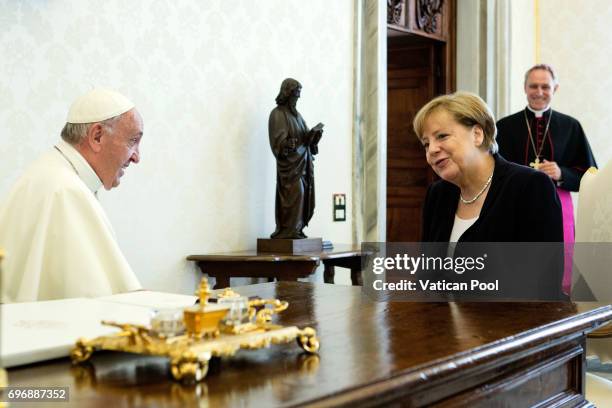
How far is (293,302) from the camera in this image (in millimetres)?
2014

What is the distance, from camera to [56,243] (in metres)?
2.78

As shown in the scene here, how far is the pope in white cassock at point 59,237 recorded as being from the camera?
8.66 ft

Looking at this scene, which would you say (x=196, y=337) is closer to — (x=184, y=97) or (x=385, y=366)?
(x=385, y=366)

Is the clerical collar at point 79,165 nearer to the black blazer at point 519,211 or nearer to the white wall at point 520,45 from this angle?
the black blazer at point 519,211

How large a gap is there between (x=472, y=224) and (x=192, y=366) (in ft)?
7.09

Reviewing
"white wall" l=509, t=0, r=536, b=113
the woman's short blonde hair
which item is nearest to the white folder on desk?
the woman's short blonde hair

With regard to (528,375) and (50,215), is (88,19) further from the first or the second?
(528,375)

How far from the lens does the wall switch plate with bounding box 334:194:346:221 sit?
6.02m

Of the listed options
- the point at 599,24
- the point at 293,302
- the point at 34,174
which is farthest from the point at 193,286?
the point at 599,24

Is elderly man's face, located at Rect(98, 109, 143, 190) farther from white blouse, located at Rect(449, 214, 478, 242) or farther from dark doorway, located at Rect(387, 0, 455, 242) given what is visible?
dark doorway, located at Rect(387, 0, 455, 242)

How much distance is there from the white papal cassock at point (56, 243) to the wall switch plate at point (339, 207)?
3.17 m

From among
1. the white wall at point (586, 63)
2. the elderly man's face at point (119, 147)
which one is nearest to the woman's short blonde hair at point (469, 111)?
the elderly man's face at point (119, 147)

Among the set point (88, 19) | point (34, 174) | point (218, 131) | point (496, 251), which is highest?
point (88, 19)

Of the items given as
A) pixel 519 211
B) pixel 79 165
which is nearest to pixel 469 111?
pixel 519 211
